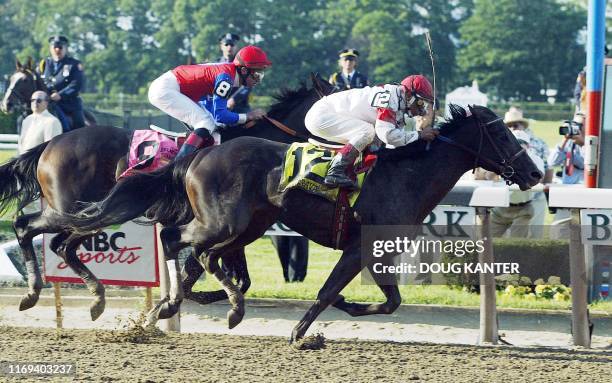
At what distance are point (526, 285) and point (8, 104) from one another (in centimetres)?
721

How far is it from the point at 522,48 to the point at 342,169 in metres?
60.0

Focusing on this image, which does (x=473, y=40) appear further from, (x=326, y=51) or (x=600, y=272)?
(x=600, y=272)

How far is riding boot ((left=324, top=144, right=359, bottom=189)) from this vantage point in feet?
20.6

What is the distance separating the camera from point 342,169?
630cm

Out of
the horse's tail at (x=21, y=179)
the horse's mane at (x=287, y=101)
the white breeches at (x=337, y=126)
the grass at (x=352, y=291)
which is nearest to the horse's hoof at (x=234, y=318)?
the white breeches at (x=337, y=126)

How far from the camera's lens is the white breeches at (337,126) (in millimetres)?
6449

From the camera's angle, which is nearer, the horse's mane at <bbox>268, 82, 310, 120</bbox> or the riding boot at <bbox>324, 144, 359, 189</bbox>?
the riding boot at <bbox>324, 144, 359, 189</bbox>

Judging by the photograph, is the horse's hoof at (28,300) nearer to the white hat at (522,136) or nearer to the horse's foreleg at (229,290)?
the horse's foreleg at (229,290)

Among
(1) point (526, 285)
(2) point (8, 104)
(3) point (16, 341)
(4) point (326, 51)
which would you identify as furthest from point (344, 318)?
(4) point (326, 51)

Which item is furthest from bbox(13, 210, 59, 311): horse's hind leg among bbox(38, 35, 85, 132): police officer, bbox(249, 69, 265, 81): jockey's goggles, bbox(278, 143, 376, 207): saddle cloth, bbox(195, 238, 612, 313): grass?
bbox(38, 35, 85, 132): police officer

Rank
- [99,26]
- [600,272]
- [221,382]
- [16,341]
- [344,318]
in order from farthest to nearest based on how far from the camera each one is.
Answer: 1. [99,26]
2. [344,318]
3. [600,272]
4. [16,341]
5. [221,382]

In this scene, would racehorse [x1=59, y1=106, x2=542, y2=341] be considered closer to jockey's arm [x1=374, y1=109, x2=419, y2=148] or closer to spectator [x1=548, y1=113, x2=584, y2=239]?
jockey's arm [x1=374, y1=109, x2=419, y2=148]

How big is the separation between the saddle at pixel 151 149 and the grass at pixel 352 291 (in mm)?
1507

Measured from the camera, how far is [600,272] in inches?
282
